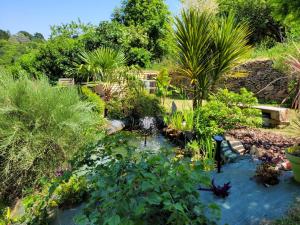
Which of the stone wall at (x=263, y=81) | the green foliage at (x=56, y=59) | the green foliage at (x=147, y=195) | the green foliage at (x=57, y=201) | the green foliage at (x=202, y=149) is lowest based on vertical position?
the green foliage at (x=57, y=201)

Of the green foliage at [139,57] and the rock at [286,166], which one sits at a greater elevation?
the green foliage at [139,57]

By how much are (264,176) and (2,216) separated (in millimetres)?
2873

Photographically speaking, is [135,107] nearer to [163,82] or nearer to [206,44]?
[163,82]

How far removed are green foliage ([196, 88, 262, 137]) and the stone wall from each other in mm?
2883

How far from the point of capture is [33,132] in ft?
12.2

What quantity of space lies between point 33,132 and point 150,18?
13.2m

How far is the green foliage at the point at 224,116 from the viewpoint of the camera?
5284mm

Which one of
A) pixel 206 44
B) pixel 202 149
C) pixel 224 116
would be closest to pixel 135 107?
pixel 206 44

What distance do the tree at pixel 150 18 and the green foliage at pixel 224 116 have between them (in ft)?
32.2

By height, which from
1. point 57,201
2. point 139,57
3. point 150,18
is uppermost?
point 150,18

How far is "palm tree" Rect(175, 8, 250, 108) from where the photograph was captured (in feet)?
19.9

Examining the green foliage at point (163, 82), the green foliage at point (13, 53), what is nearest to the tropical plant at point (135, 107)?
the green foliage at point (163, 82)

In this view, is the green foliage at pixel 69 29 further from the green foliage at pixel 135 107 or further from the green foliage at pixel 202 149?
the green foliage at pixel 202 149

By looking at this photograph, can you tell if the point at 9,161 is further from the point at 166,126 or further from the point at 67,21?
the point at 67,21
